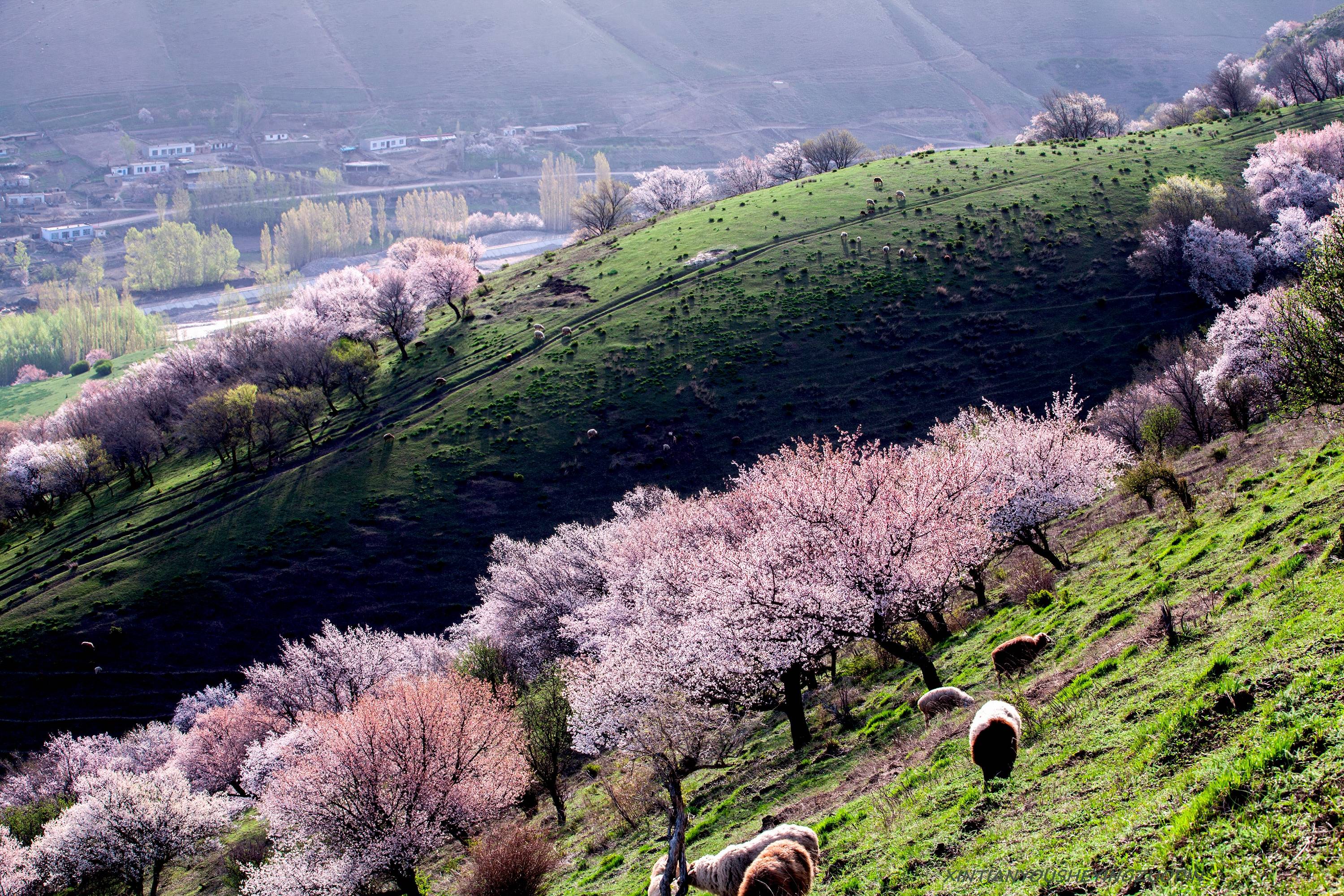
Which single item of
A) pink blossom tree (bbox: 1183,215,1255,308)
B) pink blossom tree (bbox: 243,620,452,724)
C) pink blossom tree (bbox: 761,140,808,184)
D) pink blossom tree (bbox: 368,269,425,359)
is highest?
pink blossom tree (bbox: 761,140,808,184)

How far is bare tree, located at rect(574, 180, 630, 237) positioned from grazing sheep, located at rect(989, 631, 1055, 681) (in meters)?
118

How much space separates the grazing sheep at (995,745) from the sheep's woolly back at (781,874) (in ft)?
13.9

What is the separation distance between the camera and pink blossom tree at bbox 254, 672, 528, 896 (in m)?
28.3

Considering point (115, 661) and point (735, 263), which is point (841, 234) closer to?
point (735, 263)

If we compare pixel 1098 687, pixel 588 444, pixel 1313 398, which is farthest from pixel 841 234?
pixel 1098 687

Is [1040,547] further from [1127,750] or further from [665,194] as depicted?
[665,194]

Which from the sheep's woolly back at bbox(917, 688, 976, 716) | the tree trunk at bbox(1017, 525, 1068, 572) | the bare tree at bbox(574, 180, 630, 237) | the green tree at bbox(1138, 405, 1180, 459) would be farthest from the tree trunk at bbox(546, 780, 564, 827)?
the bare tree at bbox(574, 180, 630, 237)

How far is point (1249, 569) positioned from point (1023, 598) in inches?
469

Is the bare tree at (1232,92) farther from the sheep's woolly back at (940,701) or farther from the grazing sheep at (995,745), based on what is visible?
the grazing sheep at (995,745)

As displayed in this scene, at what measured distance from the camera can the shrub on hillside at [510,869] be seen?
25125mm

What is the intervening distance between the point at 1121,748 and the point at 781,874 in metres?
7.11

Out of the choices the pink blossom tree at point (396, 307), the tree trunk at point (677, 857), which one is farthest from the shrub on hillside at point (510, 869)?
the pink blossom tree at point (396, 307)

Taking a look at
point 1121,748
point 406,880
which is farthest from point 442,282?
point 1121,748

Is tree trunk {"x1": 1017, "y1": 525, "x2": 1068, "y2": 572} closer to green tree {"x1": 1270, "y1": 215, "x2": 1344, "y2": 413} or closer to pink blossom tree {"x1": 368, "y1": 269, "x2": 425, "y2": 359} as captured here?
green tree {"x1": 1270, "y1": 215, "x2": 1344, "y2": 413}
